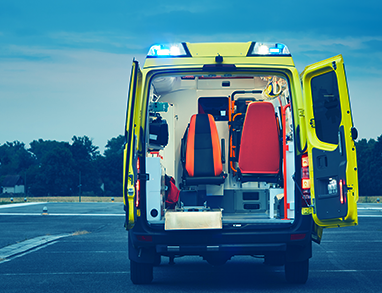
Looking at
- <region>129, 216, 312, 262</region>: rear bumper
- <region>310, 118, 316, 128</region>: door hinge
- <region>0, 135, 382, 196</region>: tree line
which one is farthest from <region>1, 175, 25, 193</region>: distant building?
<region>310, 118, 316, 128</region>: door hinge

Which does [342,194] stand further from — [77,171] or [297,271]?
[77,171]

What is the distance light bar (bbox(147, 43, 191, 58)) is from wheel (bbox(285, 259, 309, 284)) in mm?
2858

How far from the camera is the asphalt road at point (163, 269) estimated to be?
687 cm

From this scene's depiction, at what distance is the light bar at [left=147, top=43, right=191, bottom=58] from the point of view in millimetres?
6480

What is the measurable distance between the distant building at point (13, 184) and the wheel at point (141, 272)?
12322cm

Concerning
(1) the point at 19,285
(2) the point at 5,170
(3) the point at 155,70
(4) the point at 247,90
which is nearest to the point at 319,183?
(3) the point at 155,70

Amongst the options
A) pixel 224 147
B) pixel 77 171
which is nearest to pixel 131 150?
pixel 224 147

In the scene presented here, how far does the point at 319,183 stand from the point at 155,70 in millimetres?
2204

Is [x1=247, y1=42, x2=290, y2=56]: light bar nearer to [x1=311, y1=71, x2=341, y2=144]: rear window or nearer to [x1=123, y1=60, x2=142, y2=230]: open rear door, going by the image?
[x1=311, y1=71, x2=341, y2=144]: rear window

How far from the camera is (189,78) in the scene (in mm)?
9047

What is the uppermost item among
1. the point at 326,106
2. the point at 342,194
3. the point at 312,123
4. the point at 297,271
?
the point at 326,106

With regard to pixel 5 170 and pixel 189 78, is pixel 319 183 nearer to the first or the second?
pixel 189 78

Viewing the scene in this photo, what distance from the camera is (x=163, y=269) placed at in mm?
8656

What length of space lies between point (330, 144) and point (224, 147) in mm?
3279
